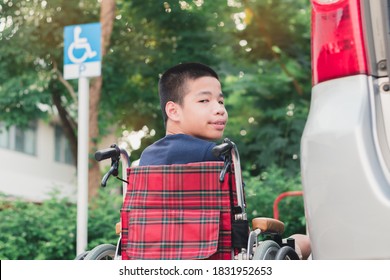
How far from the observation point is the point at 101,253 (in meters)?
3.44

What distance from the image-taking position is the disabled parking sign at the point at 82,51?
7.11 metres

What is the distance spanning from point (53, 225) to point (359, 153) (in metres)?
7.19

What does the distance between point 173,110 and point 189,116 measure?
10 centimetres

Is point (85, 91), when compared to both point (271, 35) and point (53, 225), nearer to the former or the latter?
point (53, 225)

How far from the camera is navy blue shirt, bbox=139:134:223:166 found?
3111 millimetres

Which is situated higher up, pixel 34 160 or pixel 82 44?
pixel 34 160

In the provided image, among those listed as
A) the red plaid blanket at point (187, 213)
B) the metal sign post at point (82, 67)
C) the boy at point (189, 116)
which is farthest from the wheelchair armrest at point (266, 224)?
the metal sign post at point (82, 67)

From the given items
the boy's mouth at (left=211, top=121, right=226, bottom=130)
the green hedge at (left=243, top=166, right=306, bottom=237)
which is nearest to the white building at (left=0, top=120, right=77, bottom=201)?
the green hedge at (left=243, top=166, right=306, bottom=237)

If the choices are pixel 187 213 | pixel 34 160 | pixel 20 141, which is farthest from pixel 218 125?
pixel 34 160

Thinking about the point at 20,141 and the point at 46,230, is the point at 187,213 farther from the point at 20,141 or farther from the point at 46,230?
the point at 20,141

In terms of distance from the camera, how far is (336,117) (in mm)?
2518

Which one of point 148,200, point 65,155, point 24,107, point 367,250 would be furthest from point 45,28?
point 65,155

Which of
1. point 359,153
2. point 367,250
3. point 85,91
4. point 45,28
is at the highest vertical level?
point 45,28

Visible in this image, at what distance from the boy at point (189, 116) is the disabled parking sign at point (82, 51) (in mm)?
3800
